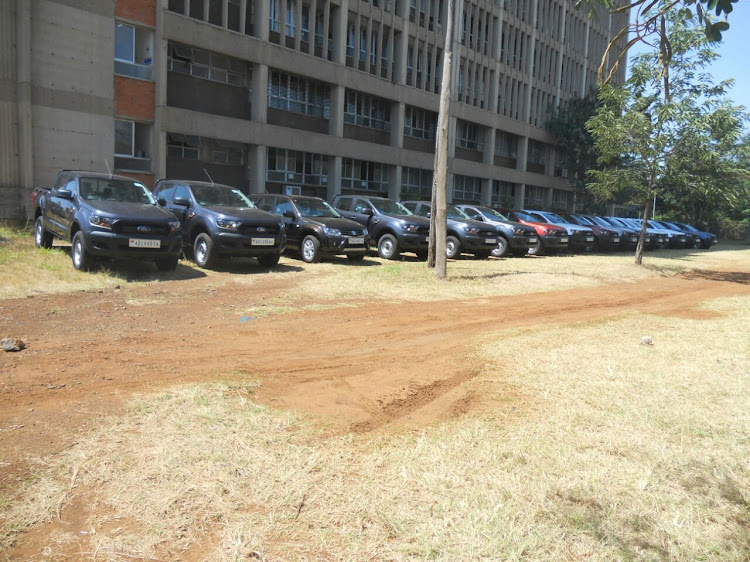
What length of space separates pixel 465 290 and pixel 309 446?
8.26m

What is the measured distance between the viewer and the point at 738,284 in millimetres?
16250

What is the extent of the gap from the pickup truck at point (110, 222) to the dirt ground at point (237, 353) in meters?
0.86

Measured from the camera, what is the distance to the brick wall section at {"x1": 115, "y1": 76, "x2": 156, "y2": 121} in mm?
20531

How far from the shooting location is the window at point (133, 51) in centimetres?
2066

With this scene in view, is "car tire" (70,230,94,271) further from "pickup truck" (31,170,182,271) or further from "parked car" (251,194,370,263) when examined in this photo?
"parked car" (251,194,370,263)

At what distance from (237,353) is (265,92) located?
20335 mm

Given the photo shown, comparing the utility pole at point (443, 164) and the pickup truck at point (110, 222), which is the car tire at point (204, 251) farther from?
the utility pole at point (443, 164)

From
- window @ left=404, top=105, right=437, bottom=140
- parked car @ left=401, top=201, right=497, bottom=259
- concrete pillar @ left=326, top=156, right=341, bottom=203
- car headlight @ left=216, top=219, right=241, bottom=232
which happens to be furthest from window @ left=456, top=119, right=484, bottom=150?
car headlight @ left=216, top=219, right=241, bottom=232

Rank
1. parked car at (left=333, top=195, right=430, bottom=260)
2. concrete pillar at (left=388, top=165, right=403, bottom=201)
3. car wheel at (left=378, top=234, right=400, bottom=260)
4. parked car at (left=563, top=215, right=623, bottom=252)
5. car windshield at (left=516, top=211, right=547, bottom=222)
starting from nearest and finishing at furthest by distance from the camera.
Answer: parked car at (left=333, top=195, right=430, bottom=260) < car wheel at (left=378, top=234, right=400, bottom=260) < car windshield at (left=516, top=211, right=547, bottom=222) < parked car at (left=563, top=215, right=623, bottom=252) < concrete pillar at (left=388, top=165, right=403, bottom=201)

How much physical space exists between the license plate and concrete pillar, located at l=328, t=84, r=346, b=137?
1838 centimetres

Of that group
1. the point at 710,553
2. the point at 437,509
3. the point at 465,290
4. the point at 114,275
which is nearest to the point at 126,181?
the point at 114,275

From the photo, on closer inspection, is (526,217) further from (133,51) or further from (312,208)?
(133,51)

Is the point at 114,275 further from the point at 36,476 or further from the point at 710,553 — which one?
the point at 710,553

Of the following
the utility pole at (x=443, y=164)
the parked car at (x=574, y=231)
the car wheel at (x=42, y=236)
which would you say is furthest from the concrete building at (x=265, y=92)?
the parked car at (x=574, y=231)
